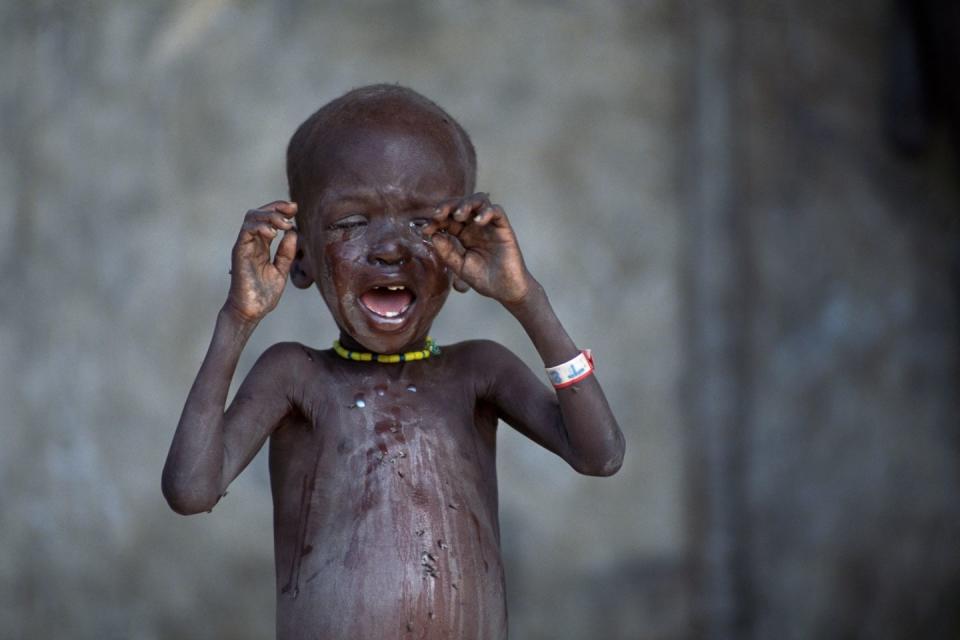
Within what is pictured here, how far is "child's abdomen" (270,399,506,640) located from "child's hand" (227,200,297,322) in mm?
292

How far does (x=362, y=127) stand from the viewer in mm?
2166

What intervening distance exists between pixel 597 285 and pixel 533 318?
2.28m

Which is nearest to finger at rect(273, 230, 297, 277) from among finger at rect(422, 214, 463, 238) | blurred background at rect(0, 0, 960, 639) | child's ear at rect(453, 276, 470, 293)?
finger at rect(422, 214, 463, 238)

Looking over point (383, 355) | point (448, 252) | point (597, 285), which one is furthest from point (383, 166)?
point (597, 285)

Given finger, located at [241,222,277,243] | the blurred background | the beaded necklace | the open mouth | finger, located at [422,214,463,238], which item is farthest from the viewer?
the blurred background

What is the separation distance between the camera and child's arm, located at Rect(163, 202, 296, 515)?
1.96 m

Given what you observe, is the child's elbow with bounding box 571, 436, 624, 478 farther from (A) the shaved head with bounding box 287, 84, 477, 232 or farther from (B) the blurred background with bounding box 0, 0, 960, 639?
(B) the blurred background with bounding box 0, 0, 960, 639

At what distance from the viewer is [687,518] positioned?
446 cm

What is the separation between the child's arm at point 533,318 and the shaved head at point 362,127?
0.22 m

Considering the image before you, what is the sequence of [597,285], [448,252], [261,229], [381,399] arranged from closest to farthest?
1. [261,229]
2. [448,252]
3. [381,399]
4. [597,285]

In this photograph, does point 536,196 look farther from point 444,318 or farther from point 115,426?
point 115,426

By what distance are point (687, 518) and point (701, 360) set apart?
1.89 feet

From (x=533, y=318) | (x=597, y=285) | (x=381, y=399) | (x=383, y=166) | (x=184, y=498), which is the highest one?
(x=597, y=285)

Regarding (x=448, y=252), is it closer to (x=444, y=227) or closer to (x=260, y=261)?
(x=444, y=227)
